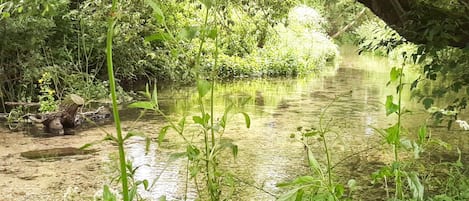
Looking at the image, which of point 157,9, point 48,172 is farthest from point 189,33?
point 48,172

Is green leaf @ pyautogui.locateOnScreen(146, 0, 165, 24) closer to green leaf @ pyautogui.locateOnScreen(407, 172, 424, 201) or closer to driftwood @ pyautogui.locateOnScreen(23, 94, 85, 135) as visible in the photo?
green leaf @ pyautogui.locateOnScreen(407, 172, 424, 201)

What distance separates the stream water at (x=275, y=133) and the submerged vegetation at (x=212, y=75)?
89 millimetres

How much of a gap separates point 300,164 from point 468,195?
9.01 feet

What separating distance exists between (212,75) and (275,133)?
16.1 feet

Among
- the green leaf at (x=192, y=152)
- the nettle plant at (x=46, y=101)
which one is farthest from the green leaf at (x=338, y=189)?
the nettle plant at (x=46, y=101)

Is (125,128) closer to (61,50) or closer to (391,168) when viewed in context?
(61,50)

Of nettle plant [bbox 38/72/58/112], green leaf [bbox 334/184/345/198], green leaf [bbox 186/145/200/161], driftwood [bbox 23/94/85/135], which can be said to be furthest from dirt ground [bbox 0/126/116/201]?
green leaf [bbox 334/184/345/198]

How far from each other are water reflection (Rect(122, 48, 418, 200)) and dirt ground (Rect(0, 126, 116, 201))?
0.37m

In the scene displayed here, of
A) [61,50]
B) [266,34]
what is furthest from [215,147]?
[266,34]

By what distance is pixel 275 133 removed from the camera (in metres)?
6.19

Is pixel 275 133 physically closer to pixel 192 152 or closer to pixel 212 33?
pixel 192 152

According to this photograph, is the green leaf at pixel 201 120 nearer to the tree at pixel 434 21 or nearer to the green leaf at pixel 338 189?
the green leaf at pixel 338 189

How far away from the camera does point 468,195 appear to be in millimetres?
2115

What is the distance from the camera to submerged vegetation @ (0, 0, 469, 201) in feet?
3.87
